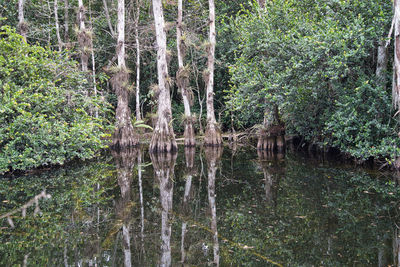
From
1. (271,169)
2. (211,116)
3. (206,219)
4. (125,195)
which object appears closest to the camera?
(206,219)

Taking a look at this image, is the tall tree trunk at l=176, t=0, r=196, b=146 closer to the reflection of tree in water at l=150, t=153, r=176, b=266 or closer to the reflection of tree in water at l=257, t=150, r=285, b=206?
the reflection of tree in water at l=150, t=153, r=176, b=266

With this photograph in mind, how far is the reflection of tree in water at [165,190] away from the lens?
4258mm

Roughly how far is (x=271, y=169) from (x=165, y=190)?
3589 millimetres

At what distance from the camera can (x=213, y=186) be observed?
25.9 feet

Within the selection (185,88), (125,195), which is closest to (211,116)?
(185,88)

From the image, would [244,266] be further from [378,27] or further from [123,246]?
[378,27]

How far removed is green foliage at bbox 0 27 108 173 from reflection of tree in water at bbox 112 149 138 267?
1.22 metres

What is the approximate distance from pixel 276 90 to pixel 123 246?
8.06 metres

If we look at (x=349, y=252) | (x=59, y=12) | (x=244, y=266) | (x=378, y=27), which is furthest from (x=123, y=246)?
(x=59, y=12)

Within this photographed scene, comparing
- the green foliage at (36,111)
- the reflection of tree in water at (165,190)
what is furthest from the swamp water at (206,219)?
the green foliage at (36,111)

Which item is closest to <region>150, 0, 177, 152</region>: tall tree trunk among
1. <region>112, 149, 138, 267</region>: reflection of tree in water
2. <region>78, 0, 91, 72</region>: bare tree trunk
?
<region>112, 149, 138, 267</region>: reflection of tree in water

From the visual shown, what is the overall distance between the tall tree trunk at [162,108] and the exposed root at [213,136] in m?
2.01

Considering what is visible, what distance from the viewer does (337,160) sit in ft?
37.4

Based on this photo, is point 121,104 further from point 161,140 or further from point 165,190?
point 165,190
